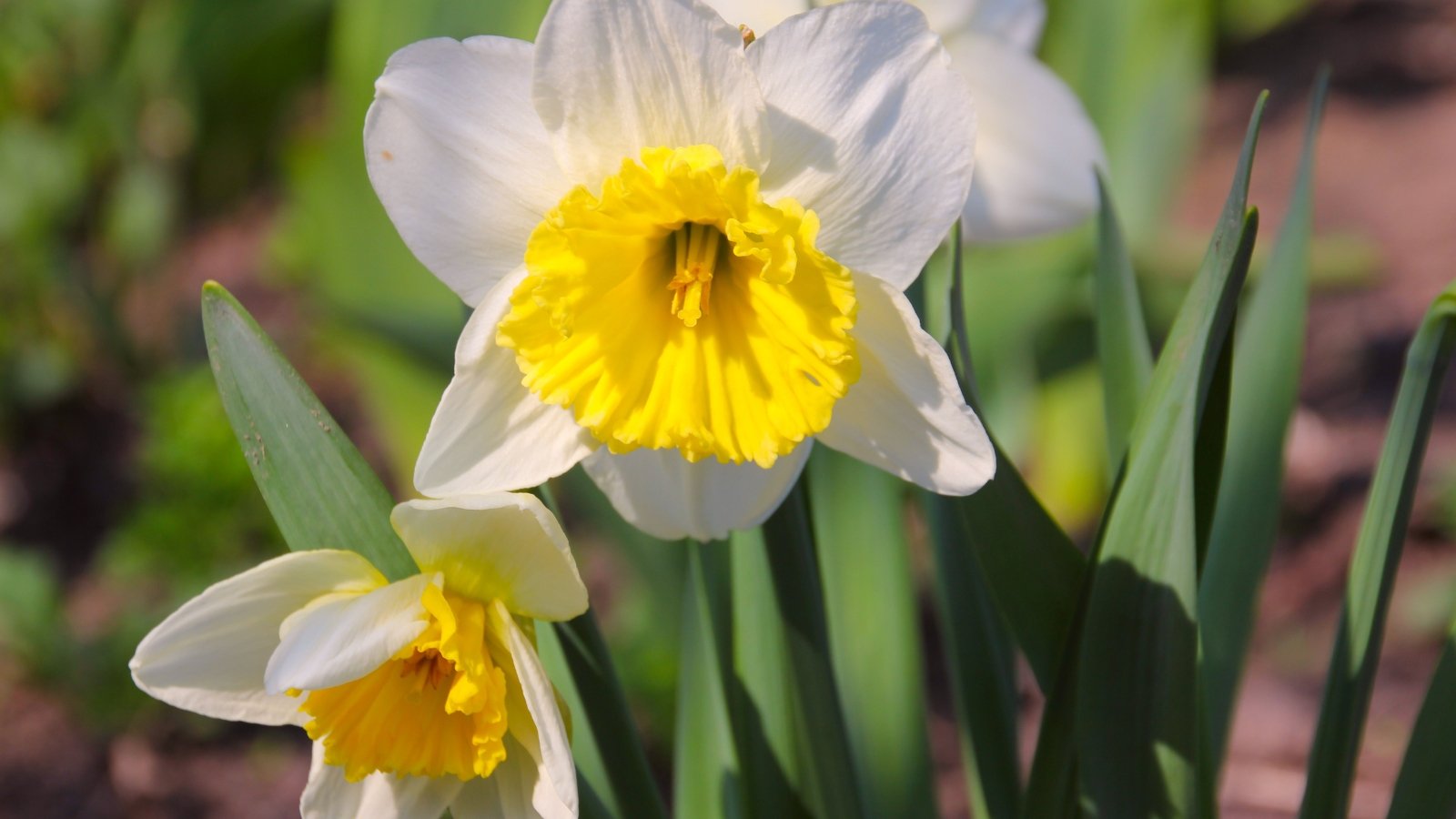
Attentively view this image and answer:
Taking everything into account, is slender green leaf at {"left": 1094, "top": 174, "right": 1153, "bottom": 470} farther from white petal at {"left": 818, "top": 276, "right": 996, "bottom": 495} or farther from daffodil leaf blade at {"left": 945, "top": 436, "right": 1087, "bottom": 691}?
white petal at {"left": 818, "top": 276, "right": 996, "bottom": 495}

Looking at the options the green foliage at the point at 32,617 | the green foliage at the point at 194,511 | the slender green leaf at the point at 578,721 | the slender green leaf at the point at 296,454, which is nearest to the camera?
the slender green leaf at the point at 296,454

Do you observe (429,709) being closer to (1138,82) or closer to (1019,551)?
(1019,551)

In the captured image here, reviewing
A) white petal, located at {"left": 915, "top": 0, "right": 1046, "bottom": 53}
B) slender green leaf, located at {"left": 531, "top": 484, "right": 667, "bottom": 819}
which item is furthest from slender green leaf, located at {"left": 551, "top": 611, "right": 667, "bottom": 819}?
white petal, located at {"left": 915, "top": 0, "right": 1046, "bottom": 53}

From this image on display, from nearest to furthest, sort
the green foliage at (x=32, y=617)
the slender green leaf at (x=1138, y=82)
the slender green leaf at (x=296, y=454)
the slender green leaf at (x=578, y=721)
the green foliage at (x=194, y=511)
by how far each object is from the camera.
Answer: the slender green leaf at (x=296, y=454), the slender green leaf at (x=578, y=721), the green foliage at (x=32, y=617), the green foliage at (x=194, y=511), the slender green leaf at (x=1138, y=82)

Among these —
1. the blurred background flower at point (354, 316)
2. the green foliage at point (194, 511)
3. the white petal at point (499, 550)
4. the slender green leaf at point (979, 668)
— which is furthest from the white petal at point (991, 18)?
the green foliage at point (194, 511)

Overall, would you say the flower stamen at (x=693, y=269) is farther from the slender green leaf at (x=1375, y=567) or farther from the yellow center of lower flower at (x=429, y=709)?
the slender green leaf at (x=1375, y=567)

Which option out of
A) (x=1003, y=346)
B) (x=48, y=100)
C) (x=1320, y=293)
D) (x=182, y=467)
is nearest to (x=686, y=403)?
(x=1003, y=346)
